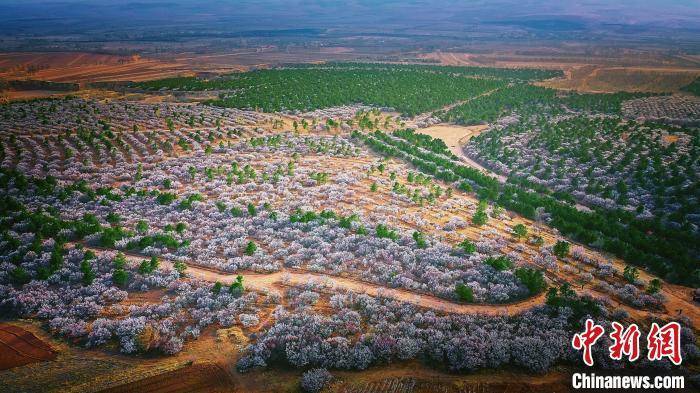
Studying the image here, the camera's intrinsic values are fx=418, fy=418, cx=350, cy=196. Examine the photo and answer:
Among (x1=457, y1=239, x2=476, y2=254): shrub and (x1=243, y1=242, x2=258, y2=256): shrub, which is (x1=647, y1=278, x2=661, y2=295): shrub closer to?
(x1=457, y1=239, x2=476, y2=254): shrub

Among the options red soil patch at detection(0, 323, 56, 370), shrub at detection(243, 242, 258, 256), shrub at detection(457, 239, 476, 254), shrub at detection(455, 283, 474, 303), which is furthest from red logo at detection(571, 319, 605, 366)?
red soil patch at detection(0, 323, 56, 370)

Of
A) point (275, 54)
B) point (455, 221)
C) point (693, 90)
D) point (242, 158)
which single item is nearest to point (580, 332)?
point (455, 221)

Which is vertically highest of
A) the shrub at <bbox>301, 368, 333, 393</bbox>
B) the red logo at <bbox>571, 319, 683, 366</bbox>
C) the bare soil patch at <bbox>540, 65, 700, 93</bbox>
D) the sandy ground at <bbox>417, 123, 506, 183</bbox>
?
the bare soil patch at <bbox>540, 65, 700, 93</bbox>

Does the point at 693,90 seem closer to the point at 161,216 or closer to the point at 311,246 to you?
the point at 311,246

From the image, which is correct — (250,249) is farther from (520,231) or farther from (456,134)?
(456,134)

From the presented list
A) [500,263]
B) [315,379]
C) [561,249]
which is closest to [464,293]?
[500,263]

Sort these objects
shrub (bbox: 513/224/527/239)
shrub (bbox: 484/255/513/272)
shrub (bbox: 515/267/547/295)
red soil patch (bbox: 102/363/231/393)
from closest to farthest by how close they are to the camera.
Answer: red soil patch (bbox: 102/363/231/393) < shrub (bbox: 515/267/547/295) < shrub (bbox: 484/255/513/272) < shrub (bbox: 513/224/527/239)

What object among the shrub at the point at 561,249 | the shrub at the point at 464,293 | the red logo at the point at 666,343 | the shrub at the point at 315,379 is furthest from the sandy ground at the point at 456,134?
the shrub at the point at 315,379
